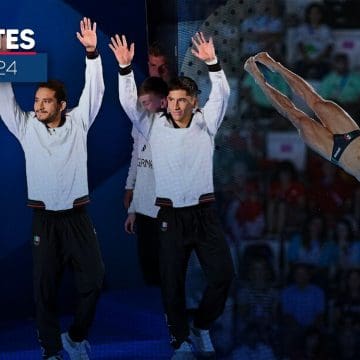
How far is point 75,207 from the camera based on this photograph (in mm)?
5656

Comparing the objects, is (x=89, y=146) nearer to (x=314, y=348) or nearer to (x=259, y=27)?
(x=259, y=27)

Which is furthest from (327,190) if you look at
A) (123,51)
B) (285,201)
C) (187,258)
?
(123,51)

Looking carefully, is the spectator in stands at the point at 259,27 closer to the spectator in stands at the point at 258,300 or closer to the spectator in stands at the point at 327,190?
the spectator in stands at the point at 327,190

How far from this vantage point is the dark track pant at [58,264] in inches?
221

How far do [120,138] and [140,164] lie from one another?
33 centimetres

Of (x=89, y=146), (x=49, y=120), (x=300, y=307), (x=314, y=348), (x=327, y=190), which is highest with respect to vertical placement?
(x=49, y=120)

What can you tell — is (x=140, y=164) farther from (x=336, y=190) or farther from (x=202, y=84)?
(x=336, y=190)

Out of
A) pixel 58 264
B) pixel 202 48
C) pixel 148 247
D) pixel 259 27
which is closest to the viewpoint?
pixel 58 264

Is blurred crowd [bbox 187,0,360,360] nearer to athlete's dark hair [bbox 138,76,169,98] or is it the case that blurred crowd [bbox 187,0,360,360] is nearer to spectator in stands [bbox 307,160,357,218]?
spectator in stands [bbox 307,160,357,218]

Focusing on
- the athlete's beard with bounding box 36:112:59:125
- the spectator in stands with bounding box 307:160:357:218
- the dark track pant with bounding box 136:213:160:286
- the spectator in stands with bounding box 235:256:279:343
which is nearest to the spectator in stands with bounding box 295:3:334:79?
the spectator in stands with bounding box 307:160:357:218

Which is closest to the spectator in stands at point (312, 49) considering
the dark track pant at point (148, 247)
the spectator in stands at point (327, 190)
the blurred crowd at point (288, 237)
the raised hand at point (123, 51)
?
the blurred crowd at point (288, 237)

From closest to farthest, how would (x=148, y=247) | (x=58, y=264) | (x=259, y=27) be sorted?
1. (x=58, y=264)
2. (x=259, y=27)
3. (x=148, y=247)

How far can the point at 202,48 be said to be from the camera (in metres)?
5.75

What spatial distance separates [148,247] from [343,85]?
1299 mm
